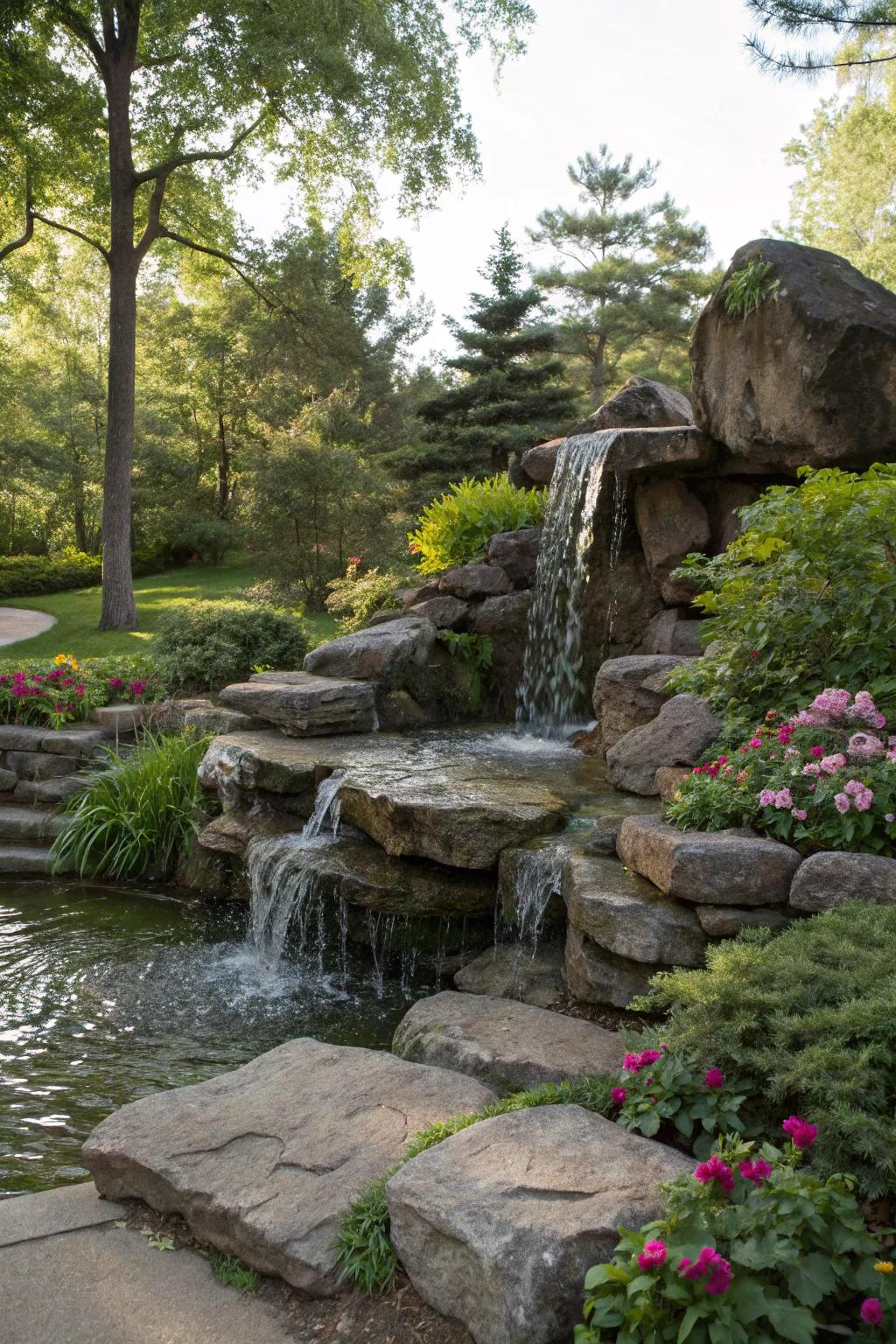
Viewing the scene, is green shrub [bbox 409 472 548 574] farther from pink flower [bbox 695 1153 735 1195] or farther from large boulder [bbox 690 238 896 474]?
pink flower [bbox 695 1153 735 1195]

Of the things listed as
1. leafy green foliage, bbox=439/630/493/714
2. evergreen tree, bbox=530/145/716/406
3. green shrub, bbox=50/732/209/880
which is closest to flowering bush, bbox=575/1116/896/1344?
green shrub, bbox=50/732/209/880

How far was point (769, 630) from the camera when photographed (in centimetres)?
499

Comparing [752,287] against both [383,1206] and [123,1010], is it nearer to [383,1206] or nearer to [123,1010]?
[123,1010]

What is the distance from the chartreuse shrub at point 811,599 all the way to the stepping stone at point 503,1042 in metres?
Result: 1.95

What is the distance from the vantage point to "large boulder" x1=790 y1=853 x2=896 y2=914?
11.4 ft

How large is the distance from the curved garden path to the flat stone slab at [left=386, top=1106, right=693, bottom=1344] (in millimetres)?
13354

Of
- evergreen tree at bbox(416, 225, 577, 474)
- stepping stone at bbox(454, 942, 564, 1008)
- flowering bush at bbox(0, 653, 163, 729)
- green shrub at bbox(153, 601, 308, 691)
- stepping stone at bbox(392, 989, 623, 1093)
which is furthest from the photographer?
evergreen tree at bbox(416, 225, 577, 474)

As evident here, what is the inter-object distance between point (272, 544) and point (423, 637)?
746cm

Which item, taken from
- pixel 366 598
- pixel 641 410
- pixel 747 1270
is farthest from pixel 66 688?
pixel 747 1270

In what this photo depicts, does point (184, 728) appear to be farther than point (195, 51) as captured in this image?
No

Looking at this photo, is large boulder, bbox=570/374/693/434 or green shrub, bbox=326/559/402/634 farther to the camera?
green shrub, bbox=326/559/402/634

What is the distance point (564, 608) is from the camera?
28.3 ft

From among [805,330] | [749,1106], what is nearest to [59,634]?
[805,330]

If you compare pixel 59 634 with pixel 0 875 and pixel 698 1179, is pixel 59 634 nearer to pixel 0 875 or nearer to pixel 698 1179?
pixel 0 875
